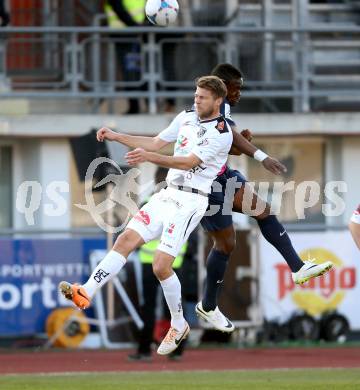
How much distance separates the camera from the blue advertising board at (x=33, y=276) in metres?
19.8

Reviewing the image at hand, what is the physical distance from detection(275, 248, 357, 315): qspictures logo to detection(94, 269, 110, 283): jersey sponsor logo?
23.8 ft

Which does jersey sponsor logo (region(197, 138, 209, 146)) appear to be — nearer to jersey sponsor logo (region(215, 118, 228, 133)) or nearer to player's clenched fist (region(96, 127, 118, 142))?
jersey sponsor logo (region(215, 118, 228, 133))

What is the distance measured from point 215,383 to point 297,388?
1.19 meters

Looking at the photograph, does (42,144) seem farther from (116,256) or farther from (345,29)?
(116,256)

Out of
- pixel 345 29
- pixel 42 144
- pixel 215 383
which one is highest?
pixel 345 29

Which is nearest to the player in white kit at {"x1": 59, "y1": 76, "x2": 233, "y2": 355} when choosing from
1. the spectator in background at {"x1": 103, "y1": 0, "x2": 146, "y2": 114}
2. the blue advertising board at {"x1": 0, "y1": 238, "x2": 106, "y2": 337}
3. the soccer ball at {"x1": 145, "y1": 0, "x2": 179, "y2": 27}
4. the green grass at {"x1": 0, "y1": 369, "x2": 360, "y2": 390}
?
the green grass at {"x1": 0, "y1": 369, "x2": 360, "y2": 390}

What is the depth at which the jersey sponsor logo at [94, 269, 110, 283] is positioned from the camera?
13320 millimetres

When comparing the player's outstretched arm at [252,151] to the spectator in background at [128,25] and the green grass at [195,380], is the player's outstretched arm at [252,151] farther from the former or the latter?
the spectator in background at [128,25]

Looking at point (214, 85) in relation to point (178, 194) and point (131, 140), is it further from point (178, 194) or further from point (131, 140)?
point (178, 194)

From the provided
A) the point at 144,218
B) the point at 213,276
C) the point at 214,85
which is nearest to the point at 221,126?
the point at 214,85

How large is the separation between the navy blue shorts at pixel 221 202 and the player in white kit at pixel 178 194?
0.17 meters

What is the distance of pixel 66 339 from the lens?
1981 cm

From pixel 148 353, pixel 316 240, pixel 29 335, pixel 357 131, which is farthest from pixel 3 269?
pixel 357 131

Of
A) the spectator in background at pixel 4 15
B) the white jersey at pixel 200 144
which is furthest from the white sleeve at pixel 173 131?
the spectator in background at pixel 4 15
